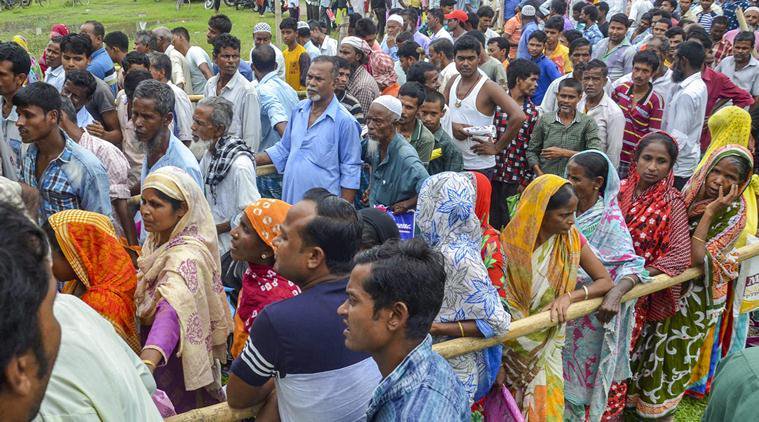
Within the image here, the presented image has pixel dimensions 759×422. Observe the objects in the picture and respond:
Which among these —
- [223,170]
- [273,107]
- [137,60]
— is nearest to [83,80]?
[137,60]

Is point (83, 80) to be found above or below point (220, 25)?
above

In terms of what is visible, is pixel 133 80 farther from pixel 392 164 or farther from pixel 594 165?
pixel 594 165

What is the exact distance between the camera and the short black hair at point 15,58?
18.2ft

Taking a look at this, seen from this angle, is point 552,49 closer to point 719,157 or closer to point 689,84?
point 689,84

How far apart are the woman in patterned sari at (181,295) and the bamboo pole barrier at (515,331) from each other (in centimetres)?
39

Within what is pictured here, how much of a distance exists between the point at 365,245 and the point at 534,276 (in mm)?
891

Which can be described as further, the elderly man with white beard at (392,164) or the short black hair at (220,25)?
the short black hair at (220,25)

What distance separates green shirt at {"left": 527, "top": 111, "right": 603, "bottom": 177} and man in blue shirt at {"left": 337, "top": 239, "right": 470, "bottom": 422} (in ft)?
12.9

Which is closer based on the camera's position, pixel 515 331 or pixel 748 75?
pixel 515 331

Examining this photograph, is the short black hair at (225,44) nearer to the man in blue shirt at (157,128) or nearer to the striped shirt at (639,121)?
the man in blue shirt at (157,128)

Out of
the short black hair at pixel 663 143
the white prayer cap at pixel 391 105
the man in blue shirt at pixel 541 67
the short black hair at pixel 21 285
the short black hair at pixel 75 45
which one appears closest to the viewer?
the short black hair at pixel 21 285

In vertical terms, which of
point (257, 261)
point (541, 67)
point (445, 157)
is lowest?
point (445, 157)

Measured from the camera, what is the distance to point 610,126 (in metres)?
6.56

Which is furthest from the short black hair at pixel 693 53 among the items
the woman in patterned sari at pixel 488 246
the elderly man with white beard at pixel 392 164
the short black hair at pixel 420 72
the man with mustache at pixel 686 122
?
the woman in patterned sari at pixel 488 246
